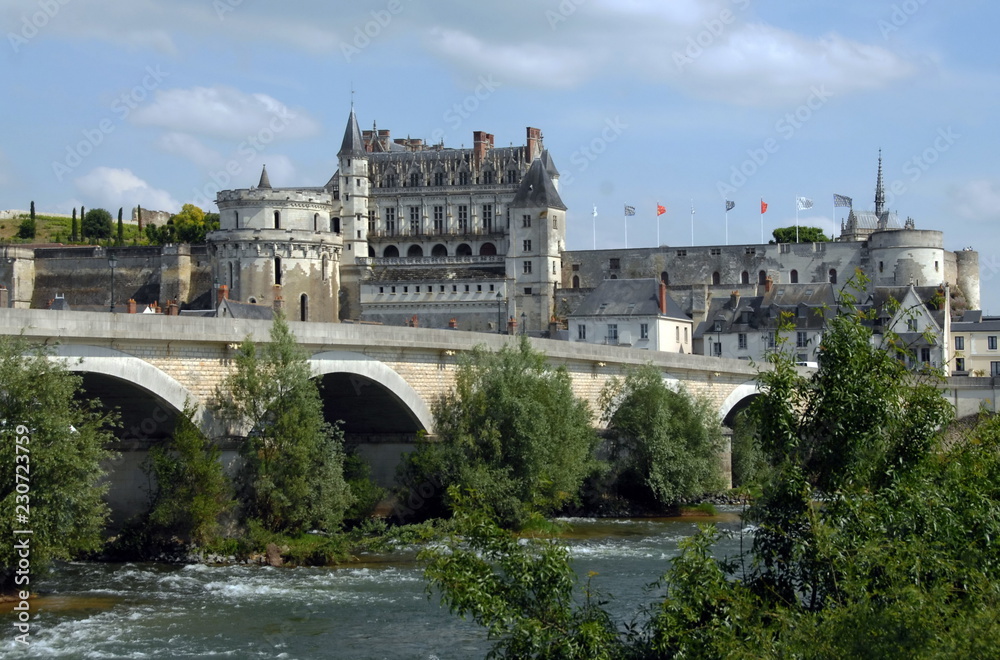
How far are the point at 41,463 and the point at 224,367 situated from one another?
5.87 meters

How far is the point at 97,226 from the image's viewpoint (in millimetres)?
112688

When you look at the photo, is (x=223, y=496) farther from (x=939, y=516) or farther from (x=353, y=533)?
(x=939, y=516)

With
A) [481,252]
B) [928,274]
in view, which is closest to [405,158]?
[481,252]

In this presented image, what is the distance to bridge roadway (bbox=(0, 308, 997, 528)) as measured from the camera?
2314 cm

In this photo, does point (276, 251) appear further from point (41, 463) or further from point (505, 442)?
point (41, 463)

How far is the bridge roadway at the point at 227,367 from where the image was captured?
23.1 m

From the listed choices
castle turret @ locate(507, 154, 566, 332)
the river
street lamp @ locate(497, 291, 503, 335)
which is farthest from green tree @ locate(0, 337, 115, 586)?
castle turret @ locate(507, 154, 566, 332)

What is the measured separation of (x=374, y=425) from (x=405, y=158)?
2749 inches

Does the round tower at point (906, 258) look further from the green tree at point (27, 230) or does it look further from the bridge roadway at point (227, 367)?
the green tree at point (27, 230)

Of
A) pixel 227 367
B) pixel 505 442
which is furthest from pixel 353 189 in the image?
pixel 227 367

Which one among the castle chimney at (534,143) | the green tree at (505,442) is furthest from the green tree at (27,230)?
the green tree at (505,442)

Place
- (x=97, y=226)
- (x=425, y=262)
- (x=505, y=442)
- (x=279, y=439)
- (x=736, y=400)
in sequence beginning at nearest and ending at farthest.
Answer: (x=279, y=439) → (x=505, y=442) → (x=736, y=400) → (x=425, y=262) → (x=97, y=226)

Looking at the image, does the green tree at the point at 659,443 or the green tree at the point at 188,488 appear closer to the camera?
the green tree at the point at 188,488

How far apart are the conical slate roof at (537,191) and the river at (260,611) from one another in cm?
6207
